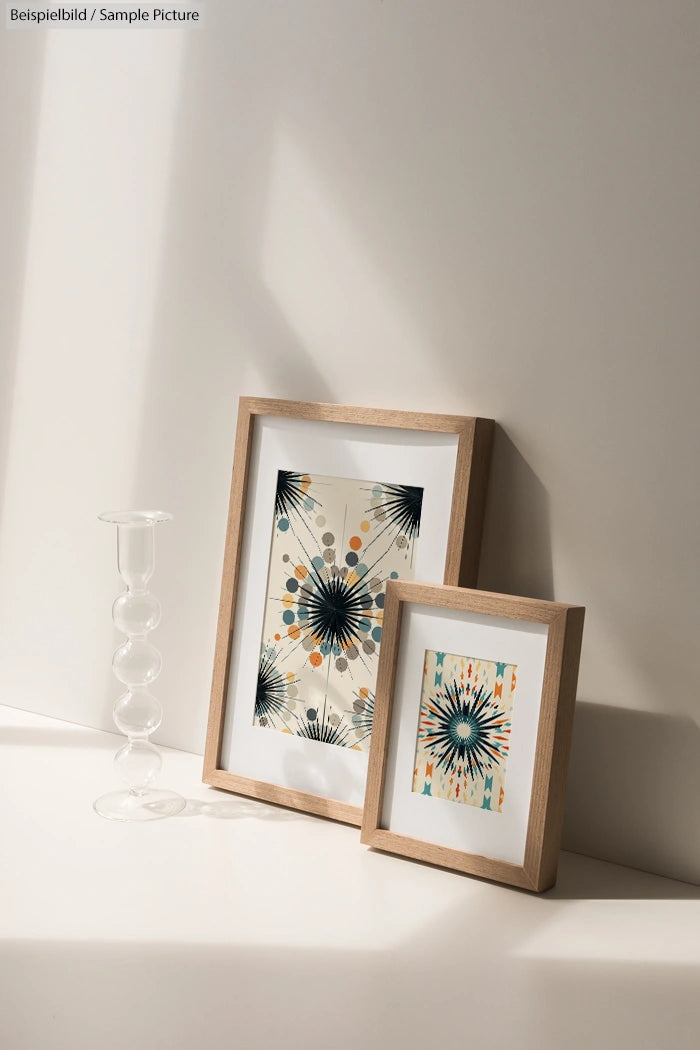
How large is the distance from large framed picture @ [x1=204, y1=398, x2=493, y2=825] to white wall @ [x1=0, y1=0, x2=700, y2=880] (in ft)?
0.21

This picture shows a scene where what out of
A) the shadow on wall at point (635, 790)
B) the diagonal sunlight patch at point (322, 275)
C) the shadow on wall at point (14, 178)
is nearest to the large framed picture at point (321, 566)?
the diagonal sunlight patch at point (322, 275)

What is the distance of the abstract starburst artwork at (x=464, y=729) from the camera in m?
1.20

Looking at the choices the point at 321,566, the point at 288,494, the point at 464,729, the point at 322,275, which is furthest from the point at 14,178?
the point at 464,729

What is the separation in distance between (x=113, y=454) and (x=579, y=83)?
0.83 m

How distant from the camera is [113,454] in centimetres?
162

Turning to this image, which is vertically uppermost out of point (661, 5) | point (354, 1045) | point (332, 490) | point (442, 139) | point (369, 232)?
point (661, 5)

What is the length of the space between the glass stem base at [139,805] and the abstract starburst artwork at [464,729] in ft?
1.04

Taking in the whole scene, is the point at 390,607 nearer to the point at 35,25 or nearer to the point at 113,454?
the point at 113,454

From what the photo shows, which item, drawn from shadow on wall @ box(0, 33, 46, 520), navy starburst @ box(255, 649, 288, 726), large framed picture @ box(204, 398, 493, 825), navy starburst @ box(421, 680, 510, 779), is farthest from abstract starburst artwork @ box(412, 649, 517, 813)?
shadow on wall @ box(0, 33, 46, 520)

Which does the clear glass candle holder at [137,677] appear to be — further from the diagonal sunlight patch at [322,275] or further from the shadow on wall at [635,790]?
the shadow on wall at [635,790]

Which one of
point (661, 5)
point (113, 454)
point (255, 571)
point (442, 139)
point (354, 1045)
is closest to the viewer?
point (354, 1045)

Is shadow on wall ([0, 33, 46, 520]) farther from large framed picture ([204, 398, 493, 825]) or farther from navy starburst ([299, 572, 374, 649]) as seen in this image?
navy starburst ([299, 572, 374, 649])

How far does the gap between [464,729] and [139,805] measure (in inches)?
16.8

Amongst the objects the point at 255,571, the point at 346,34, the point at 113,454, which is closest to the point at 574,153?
the point at 346,34
